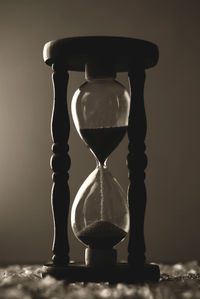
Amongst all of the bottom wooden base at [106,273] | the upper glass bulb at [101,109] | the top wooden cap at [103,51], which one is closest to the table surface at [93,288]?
the bottom wooden base at [106,273]

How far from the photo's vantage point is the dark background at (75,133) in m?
2.94

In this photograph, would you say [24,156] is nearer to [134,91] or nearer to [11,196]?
[11,196]

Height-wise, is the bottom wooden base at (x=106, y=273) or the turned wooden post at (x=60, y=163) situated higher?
the turned wooden post at (x=60, y=163)

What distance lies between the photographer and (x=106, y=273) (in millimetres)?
1146

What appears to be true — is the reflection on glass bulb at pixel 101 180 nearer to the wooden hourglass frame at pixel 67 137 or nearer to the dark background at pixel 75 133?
the wooden hourglass frame at pixel 67 137

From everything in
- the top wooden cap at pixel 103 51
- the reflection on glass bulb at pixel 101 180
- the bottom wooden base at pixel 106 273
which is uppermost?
the top wooden cap at pixel 103 51

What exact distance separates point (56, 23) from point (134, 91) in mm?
1919

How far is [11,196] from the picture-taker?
3064mm

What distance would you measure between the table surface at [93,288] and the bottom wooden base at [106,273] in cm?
3

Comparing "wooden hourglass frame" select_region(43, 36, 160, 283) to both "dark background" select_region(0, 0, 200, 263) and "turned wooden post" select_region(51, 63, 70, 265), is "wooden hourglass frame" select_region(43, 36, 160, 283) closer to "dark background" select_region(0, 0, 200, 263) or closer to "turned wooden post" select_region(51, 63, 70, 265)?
"turned wooden post" select_region(51, 63, 70, 265)

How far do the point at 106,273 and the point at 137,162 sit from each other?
23 cm

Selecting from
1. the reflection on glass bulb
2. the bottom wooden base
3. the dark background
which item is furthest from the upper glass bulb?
the dark background

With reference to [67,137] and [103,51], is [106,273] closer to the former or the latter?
[67,137]

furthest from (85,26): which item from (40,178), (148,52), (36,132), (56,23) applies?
(148,52)
